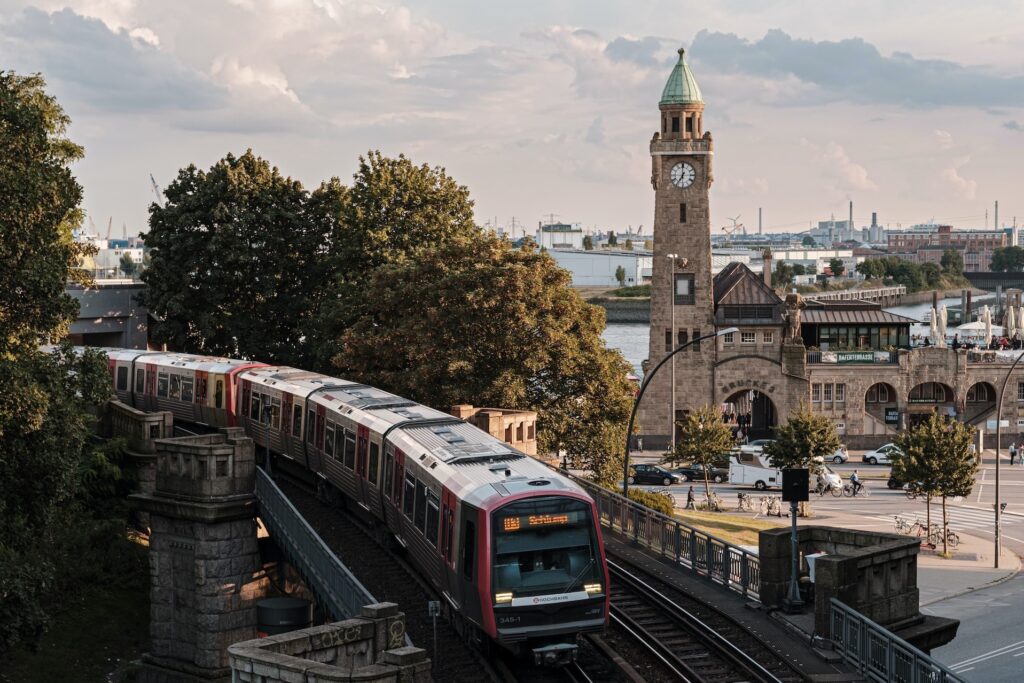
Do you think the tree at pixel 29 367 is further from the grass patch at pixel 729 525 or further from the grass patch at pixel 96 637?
the grass patch at pixel 729 525

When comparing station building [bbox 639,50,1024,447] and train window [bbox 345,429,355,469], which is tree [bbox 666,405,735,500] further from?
train window [bbox 345,429,355,469]

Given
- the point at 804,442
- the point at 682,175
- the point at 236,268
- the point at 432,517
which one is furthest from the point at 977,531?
the point at 432,517

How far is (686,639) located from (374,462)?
9030mm

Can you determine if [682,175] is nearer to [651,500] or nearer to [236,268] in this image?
[236,268]

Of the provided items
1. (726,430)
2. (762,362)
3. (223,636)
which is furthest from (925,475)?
(223,636)

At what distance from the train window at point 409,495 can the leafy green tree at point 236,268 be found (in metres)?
36.3

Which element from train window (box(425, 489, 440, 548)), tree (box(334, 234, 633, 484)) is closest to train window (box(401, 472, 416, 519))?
train window (box(425, 489, 440, 548))

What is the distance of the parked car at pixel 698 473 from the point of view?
77.3m

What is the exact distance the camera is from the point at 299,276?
215 ft

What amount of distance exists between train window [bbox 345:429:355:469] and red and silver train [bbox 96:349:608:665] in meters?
0.05

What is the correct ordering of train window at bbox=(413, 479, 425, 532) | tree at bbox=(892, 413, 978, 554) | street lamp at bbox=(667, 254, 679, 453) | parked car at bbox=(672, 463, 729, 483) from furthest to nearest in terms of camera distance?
street lamp at bbox=(667, 254, 679, 453) < parked car at bbox=(672, 463, 729, 483) < tree at bbox=(892, 413, 978, 554) < train window at bbox=(413, 479, 425, 532)

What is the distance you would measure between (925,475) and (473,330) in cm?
2258

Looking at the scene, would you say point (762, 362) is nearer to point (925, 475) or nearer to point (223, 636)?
point (925, 475)

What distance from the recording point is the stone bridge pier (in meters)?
32.5
